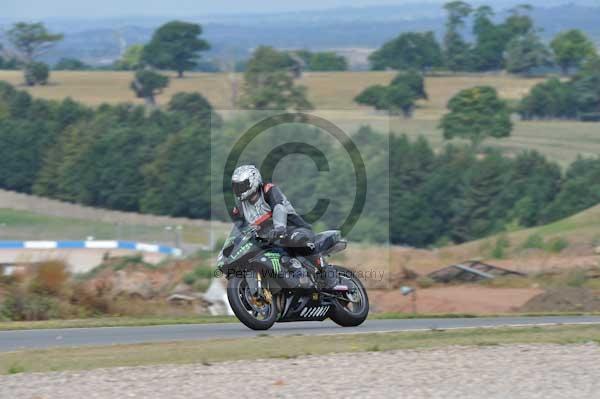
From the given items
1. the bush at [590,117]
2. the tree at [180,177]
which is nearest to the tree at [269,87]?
the tree at [180,177]

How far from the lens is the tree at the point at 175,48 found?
107188 millimetres

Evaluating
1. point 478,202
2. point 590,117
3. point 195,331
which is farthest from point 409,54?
point 195,331

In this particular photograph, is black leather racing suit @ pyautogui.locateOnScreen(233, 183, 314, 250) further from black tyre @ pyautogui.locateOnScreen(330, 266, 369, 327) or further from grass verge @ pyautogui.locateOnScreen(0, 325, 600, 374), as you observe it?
grass verge @ pyautogui.locateOnScreen(0, 325, 600, 374)

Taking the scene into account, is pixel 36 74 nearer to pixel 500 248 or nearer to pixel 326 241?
pixel 500 248

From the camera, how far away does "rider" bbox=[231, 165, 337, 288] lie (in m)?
12.7

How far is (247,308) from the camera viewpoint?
1298 centimetres

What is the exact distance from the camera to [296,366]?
34.8ft

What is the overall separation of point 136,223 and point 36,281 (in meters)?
38.9

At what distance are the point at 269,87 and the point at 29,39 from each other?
56.1 meters

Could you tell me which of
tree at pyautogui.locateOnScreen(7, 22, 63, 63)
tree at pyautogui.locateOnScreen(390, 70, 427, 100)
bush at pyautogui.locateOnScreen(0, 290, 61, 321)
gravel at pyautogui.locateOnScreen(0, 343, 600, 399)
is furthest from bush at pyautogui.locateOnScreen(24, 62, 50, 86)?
gravel at pyautogui.locateOnScreen(0, 343, 600, 399)

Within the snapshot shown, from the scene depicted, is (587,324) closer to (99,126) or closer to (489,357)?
(489,357)

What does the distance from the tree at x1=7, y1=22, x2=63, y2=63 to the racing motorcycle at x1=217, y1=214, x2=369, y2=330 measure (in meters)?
109

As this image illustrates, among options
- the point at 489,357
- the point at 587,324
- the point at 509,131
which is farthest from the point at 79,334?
the point at 509,131

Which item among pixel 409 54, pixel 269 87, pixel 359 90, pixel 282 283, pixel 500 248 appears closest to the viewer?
pixel 282 283
